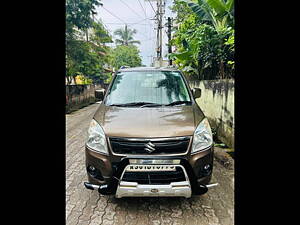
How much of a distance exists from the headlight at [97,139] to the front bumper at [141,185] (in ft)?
0.22

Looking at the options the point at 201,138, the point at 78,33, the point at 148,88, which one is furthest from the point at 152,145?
the point at 78,33

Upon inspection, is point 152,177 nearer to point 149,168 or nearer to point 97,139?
point 149,168

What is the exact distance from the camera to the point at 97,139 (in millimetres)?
2586

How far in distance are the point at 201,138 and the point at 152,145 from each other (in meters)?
0.58

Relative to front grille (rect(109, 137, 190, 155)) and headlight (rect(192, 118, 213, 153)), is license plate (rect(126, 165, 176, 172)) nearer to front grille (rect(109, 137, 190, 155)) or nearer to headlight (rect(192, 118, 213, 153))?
front grille (rect(109, 137, 190, 155))

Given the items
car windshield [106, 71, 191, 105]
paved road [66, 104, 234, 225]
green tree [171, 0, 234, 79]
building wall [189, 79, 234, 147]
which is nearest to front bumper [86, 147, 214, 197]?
paved road [66, 104, 234, 225]

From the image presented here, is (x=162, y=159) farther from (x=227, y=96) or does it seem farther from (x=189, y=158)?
(x=227, y=96)

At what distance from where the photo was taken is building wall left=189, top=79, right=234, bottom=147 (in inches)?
190

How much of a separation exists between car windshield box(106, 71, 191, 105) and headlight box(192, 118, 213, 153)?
731mm

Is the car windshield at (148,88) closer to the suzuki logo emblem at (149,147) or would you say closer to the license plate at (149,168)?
the suzuki logo emblem at (149,147)
